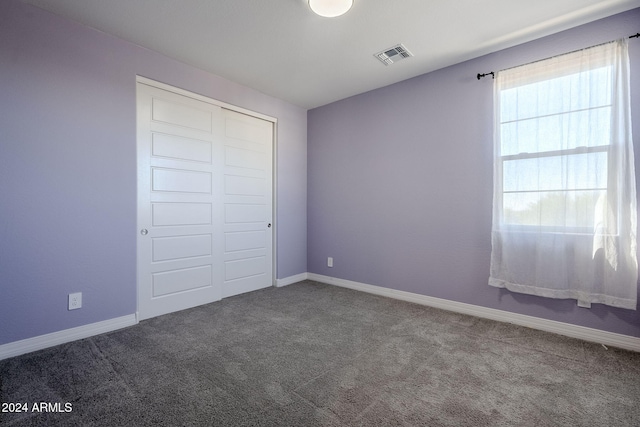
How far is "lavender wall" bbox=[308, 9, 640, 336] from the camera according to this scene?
8.87 feet

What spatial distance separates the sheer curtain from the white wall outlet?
3970 mm

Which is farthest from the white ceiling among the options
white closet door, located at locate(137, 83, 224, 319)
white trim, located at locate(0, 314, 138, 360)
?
white trim, located at locate(0, 314, 138, 360)

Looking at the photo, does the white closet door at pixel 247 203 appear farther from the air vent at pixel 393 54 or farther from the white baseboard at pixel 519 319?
the air vent at pixel 393 54

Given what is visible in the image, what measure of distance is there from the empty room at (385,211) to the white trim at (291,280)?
0.58 metres

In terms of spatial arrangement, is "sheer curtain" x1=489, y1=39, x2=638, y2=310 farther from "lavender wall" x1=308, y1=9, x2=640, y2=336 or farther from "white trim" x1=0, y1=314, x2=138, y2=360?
"white trim" x1=0, y1=314, x2=138, y2=360

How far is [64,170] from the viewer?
247 cm

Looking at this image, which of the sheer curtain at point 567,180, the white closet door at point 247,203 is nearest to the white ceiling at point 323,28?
the sheer curtain at point 567,180

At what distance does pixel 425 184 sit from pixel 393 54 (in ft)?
4.96

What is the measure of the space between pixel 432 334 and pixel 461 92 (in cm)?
262

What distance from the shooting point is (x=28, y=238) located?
231cm

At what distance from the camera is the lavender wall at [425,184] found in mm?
2705

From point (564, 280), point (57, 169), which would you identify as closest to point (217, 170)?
point (57, 169)

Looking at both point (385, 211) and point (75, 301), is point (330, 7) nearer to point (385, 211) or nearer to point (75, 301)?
point (385, 211)

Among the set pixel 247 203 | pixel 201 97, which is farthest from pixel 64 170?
pixel 247 203
